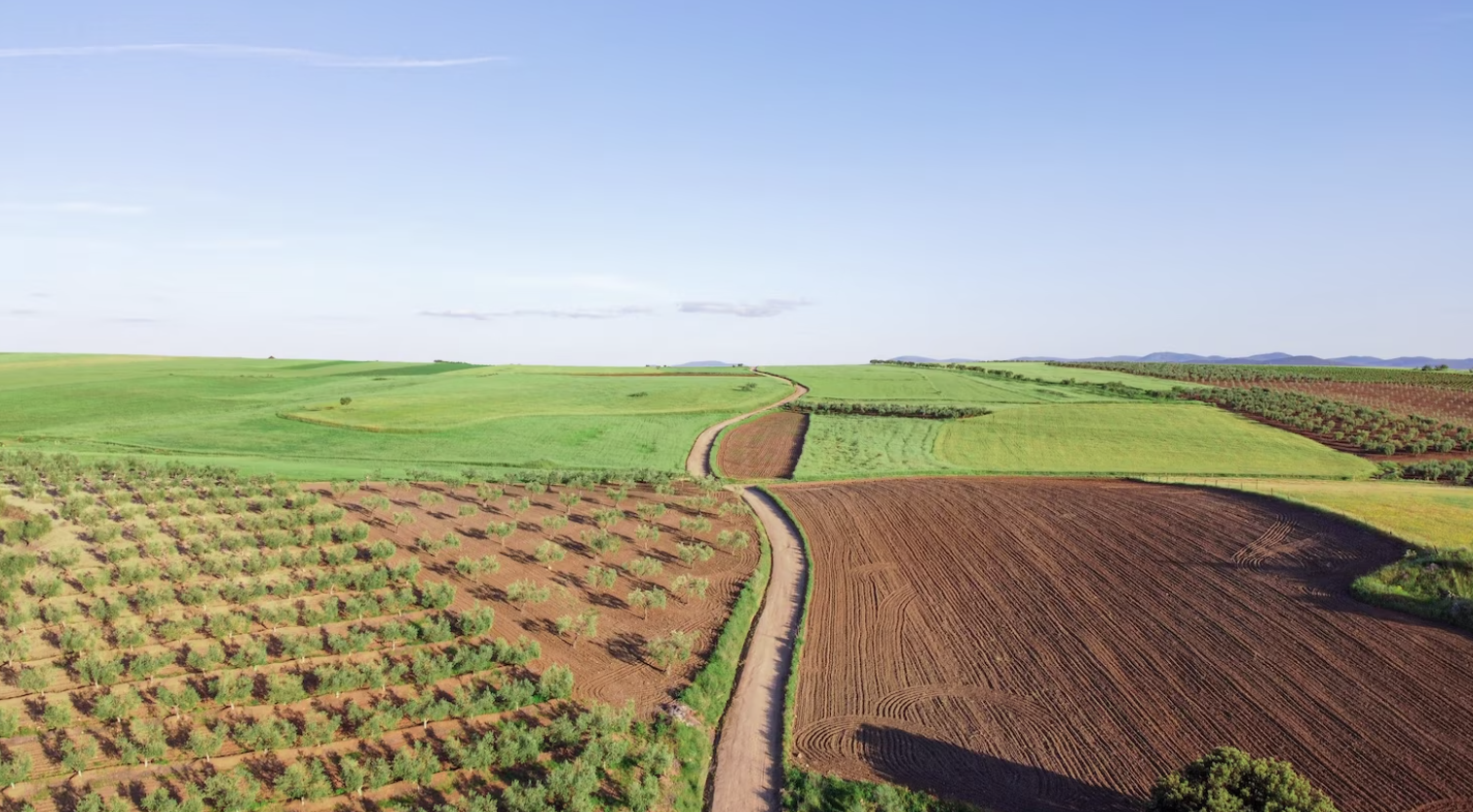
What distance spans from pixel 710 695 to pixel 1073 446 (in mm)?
52993

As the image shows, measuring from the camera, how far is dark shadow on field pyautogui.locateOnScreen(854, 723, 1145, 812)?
672 inches

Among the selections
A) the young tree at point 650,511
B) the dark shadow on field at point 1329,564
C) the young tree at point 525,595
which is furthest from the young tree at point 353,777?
the dark shadow on field at point 1329,564

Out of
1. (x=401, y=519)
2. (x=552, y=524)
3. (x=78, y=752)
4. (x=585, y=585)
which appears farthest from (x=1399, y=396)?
(x=78, y=752)

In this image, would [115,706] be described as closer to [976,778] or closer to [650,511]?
[976,778]

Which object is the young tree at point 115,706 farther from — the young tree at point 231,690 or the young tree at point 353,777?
the young tree at point 353,777

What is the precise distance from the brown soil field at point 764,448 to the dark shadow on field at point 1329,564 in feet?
97.7

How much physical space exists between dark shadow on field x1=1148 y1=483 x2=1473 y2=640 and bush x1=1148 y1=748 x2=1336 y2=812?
14.9 m

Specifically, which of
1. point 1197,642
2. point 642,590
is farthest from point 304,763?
point 1197,642

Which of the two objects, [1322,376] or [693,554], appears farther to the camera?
[1322,376]

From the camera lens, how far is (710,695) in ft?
71.6

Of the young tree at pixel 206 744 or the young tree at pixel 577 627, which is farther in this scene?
the young tree at pixel 577 627

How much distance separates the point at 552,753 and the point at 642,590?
10309 millimetres

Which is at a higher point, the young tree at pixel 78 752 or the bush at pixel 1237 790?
the bush at pixel 1237 790

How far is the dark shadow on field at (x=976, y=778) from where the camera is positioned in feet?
56.0
